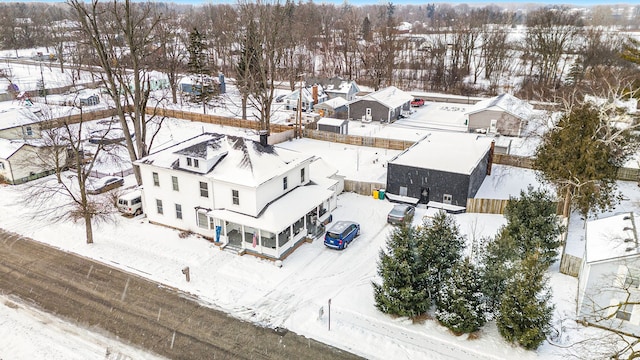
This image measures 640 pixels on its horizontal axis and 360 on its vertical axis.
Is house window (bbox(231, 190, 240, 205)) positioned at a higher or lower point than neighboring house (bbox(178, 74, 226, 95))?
lower

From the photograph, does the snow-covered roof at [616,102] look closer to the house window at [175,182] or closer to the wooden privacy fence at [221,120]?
the house window at [175,182]

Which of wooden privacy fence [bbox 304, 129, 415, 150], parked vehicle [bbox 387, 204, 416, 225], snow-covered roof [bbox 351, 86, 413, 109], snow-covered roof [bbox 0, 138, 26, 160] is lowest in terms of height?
parked vehicle [bbox 387, 204, 416, 225]

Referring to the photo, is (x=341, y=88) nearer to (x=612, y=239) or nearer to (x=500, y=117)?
(x=500, y=117)

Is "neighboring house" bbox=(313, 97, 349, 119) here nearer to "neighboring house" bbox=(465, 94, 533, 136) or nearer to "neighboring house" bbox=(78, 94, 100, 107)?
"neighboring house" bbox=(465, 94, 533, 136)

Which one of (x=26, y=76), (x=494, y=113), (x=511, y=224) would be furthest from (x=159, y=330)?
(x=26, y=76)

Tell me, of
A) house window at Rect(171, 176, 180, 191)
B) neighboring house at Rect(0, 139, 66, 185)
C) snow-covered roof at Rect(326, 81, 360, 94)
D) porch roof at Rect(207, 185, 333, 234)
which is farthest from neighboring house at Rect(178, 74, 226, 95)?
porch roof at Rect(207, 185, 333, 234)

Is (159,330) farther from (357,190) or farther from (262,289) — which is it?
(357,190)
